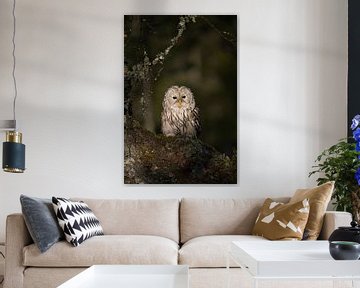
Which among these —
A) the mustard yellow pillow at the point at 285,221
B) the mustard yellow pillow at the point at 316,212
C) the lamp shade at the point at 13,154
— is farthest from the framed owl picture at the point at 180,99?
the lamp shade at the point at 13,154

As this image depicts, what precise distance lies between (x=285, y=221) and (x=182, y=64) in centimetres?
179

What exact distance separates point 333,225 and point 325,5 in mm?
2137

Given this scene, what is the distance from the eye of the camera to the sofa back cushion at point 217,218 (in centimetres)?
416

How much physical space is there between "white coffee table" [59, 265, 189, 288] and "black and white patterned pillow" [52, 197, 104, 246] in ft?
2.56

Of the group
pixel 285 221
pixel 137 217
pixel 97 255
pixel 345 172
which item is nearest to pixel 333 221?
pixel 285 221

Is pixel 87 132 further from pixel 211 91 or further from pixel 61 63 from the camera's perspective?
pixel 211 91

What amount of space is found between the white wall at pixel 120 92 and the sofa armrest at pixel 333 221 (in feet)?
3.46

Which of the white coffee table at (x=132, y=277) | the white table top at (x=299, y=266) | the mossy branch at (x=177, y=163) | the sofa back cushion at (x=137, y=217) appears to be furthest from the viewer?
the mossy branch at (x=177, y=163)

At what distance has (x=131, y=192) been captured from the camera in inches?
188

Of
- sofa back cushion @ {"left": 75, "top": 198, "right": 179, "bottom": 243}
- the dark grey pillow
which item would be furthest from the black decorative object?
the dark grey pillow

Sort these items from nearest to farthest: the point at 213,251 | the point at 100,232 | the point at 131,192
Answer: the point at 213,251
the point at 100,232
the point at 131,192

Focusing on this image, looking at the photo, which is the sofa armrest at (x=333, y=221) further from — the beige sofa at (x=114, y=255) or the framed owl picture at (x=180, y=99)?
the framed owl picture at (x=180, y=99)

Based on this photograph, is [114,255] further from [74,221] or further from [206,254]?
[206,254]

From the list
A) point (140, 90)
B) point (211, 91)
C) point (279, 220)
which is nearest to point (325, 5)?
point (211, 91)
